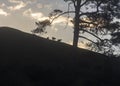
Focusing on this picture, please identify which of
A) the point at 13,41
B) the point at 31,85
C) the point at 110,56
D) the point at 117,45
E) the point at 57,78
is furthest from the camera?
the point at 117,45

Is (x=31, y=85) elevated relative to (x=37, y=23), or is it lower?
lower

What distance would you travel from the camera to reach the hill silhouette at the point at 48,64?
22.5 metres

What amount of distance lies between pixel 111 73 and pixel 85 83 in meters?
3.70

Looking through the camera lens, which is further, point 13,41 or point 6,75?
point 13,41

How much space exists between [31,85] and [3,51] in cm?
538

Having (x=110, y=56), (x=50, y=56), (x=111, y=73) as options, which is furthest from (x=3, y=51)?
(x=110, y=56)

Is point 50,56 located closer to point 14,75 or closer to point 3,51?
point 3,51

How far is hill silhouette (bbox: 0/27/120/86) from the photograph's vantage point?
22.5 metres

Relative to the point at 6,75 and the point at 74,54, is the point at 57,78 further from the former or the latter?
the point at 74,54

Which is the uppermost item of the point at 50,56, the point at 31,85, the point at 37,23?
the point at 37,23

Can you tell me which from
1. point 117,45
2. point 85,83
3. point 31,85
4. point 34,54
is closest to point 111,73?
point 85,83

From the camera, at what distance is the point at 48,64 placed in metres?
25.1

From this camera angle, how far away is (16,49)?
26859 millimetres

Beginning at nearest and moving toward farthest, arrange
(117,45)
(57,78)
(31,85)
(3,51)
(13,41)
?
(31,85), (57,78), (3,51), (13,41), (117,45)
